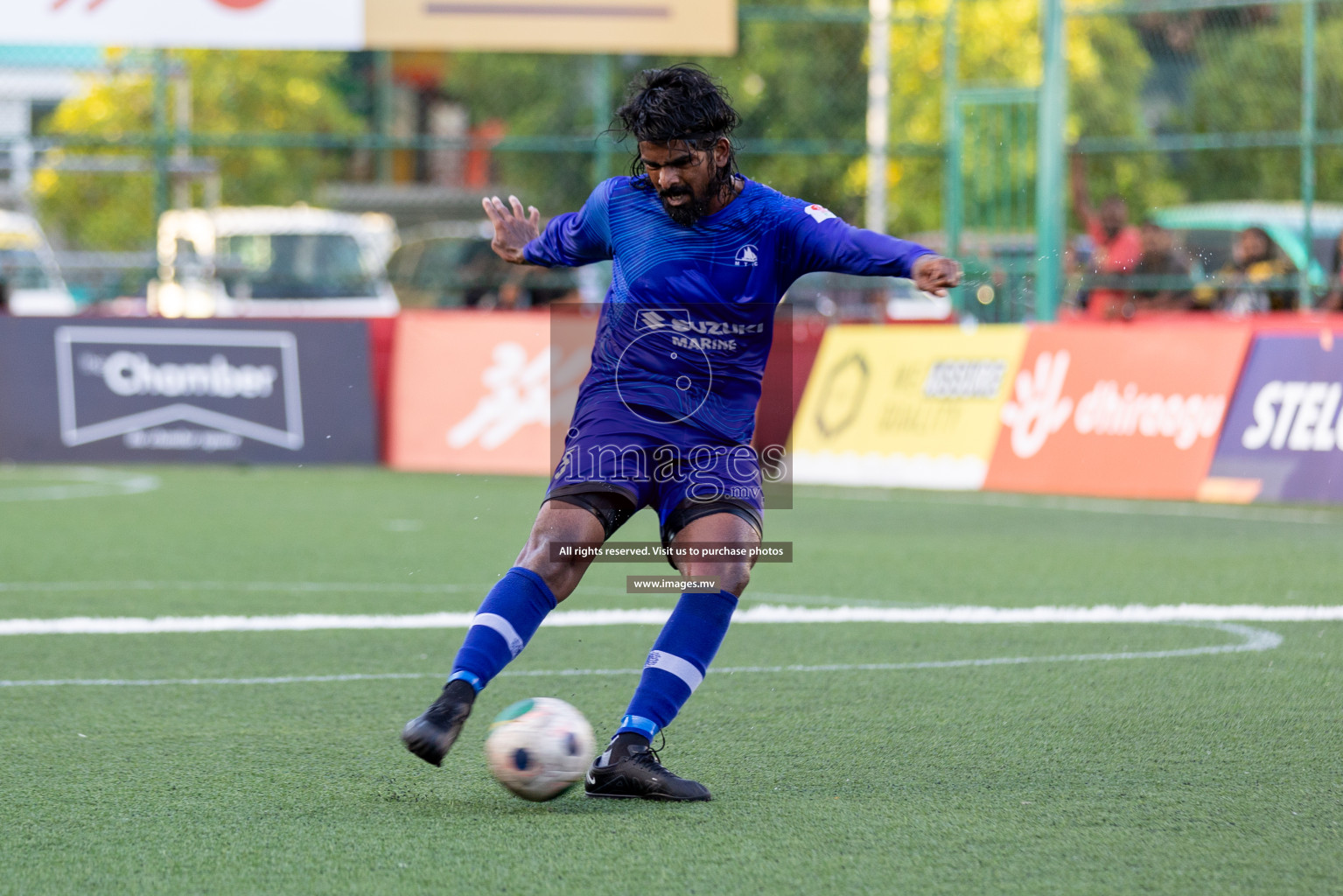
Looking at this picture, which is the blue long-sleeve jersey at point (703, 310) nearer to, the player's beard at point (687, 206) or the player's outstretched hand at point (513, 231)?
the player's beard at point (687, 206)

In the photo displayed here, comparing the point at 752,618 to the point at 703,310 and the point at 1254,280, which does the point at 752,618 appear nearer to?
the point at 703,310

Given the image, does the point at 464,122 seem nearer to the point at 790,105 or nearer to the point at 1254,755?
the point at 790,105

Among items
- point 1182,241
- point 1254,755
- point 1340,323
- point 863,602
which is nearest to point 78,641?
point 863,602

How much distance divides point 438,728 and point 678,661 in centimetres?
70

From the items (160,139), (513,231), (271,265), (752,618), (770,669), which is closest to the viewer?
(513,231)

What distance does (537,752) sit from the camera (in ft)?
14.9

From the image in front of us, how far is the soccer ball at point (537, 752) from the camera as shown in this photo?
454 cm

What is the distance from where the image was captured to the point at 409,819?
4.47 metres

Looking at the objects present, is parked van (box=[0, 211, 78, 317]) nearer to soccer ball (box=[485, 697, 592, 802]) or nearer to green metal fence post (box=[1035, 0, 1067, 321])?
green metal fence post (box=[1035, 0, 1067, 321])

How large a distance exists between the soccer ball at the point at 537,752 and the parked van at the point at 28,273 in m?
14.0

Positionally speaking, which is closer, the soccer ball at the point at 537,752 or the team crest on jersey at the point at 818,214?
the soccer ball at the point at 537,752

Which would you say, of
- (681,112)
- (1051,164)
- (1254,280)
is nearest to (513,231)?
(681,112)

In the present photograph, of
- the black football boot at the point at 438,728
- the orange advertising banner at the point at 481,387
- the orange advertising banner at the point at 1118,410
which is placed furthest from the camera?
the orange advertising banner at the point at 481,387

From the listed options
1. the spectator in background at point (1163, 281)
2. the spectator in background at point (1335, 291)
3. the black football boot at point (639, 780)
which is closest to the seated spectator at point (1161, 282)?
the spectator in background at point (1163, 281)
